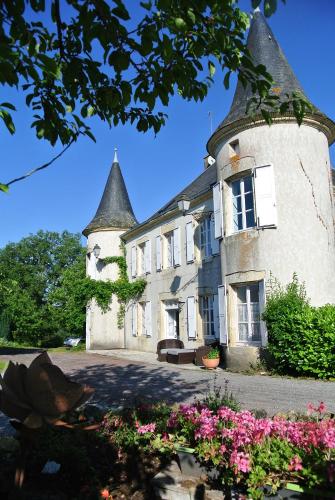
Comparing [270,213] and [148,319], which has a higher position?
Result: [270,213]

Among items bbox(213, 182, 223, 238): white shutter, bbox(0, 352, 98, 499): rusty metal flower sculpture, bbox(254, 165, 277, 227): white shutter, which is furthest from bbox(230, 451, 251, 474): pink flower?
bbox(213, 182, 223, 238): white shutter

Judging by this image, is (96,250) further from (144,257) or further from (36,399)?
(36,399)

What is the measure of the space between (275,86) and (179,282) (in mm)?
7911

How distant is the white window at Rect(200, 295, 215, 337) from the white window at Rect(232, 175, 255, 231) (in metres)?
3.51

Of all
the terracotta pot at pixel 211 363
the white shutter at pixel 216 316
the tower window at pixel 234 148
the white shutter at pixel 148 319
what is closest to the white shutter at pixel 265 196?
the tower window at pixel 234 148

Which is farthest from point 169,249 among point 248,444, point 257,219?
point 248,444

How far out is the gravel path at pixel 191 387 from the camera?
674 cm

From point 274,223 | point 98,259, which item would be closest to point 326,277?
point 274,223

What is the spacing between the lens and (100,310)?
21.1 meters

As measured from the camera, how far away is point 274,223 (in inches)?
441

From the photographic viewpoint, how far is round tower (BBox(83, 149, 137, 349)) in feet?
68.9

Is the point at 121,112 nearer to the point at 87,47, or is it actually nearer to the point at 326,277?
the point at 87,47

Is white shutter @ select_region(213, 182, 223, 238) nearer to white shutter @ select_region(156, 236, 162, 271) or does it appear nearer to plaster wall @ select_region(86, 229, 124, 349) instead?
white shutter @ select_region(156, 236, 162, 271)

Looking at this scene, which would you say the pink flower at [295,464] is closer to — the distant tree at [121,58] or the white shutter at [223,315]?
the distant tree at [121,58]
